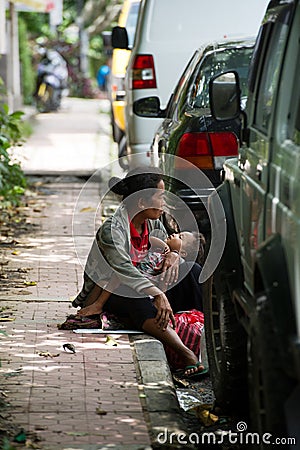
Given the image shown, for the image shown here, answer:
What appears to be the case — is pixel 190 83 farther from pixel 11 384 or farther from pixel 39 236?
pixel 11 384

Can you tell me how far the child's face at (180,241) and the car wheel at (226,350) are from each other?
1.19m

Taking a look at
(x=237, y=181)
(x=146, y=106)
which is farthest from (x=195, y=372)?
(x=146, y=106)

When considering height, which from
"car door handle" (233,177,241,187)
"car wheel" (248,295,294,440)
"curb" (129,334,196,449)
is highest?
"car door handle" (233,177,241,187)

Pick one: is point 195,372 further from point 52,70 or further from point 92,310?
point 52,70

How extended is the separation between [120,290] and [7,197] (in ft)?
18.0

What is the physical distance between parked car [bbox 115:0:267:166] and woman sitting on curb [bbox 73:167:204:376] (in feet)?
16.5

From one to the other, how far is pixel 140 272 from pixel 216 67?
2.84m

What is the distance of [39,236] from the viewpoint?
448 inches

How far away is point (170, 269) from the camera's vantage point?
25.3ft

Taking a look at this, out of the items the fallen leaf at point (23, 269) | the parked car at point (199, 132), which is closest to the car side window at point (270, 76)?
the parked car at point (199, 132)

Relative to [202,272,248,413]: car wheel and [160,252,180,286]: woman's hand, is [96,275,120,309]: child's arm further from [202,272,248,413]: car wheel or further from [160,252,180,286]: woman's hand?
[202,272,248,413]: car wheel

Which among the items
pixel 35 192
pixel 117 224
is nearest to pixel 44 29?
pixel 35 192

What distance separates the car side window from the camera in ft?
17.7

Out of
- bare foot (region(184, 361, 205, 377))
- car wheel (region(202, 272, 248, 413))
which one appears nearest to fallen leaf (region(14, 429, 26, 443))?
car wheel (region(202, 272, 248, 413))
